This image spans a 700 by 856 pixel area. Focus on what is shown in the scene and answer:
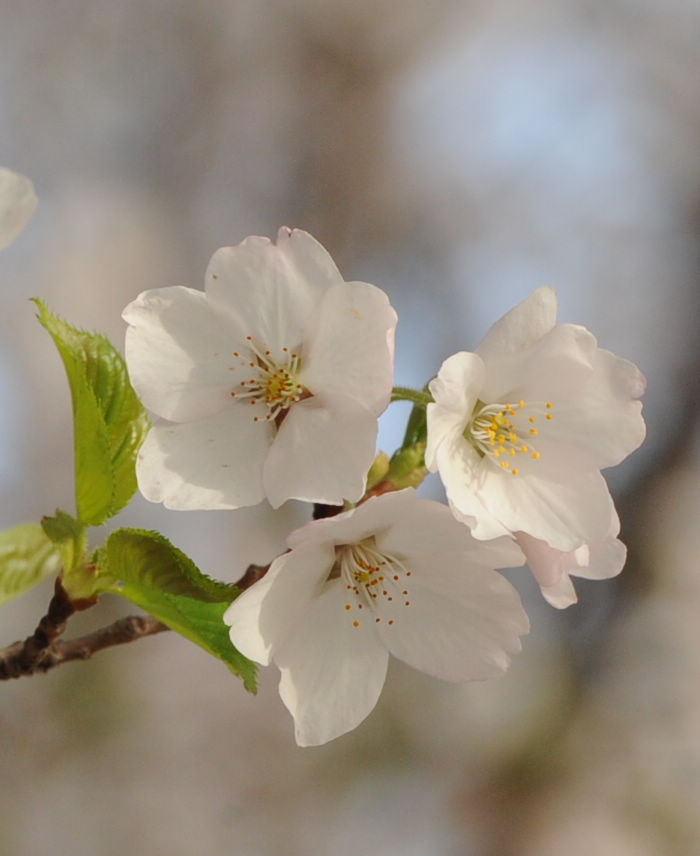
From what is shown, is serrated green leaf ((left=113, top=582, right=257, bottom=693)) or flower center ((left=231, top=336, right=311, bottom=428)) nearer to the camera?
serrated green leaf ((left=113, top=582, right=257, bottom=693))

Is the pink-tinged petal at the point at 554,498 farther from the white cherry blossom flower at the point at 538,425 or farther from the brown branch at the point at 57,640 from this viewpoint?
the brown branch at the point at 57,640

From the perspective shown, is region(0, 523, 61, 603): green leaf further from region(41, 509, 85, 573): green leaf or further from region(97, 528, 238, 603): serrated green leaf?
region(97, 528, 238, 603): serrated green leaf

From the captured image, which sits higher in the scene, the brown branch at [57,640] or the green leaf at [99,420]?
the green leaf at [99,420]

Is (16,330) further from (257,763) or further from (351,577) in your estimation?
(351,577)

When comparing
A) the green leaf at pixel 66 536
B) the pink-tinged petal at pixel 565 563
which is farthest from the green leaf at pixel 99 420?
the pink-tinged petal at pixel 565 563

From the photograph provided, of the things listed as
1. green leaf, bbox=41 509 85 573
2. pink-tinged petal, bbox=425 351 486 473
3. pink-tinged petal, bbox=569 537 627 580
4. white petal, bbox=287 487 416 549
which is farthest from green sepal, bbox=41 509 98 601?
pink-tinged petal, bbox=569 537 627 580

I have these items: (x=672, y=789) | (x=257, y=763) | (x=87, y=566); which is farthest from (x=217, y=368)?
(x=672, y=789)

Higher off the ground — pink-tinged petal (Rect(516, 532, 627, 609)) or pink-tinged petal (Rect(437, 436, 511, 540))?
pink-tinged petal (Rect(437, 436, 511, 540))
